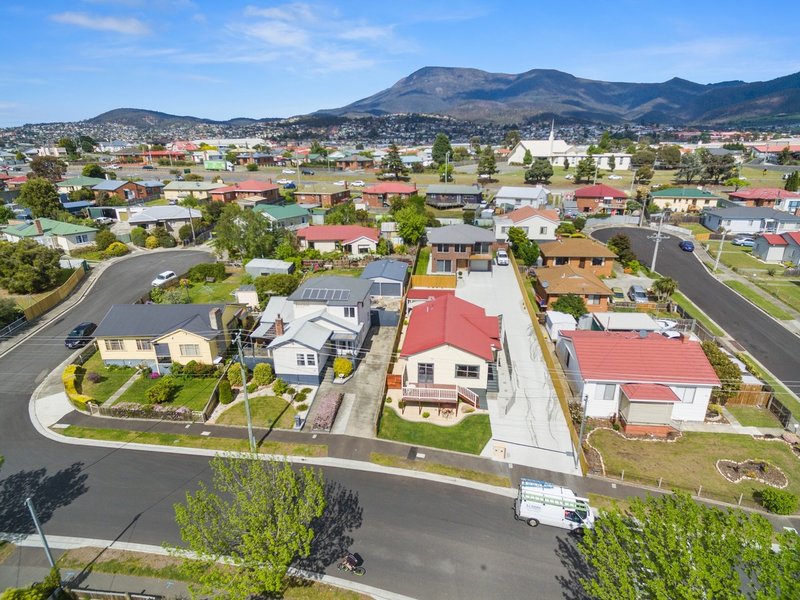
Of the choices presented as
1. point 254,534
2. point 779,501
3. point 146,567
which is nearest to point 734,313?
point 779,501

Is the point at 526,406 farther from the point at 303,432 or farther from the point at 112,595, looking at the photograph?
the point at 112,595

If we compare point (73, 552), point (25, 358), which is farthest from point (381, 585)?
point (25, 358)

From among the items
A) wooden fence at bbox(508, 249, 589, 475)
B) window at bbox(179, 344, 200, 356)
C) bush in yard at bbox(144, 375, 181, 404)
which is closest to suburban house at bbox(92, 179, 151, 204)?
window at bbox(179, 344, 200, 356)

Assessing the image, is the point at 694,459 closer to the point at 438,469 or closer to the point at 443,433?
the point at 443,433

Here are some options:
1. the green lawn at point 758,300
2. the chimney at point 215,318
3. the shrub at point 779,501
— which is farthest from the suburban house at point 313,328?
the green lawn at point 758,300

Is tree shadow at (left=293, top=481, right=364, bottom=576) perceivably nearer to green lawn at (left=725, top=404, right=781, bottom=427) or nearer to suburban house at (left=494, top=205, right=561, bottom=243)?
green lawn at (left=725, top=404, right=781, bottom=427)
